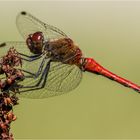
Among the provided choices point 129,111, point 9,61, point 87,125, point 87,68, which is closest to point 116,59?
point 129,111

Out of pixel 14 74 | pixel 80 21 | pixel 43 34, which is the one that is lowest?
pixel 14 74

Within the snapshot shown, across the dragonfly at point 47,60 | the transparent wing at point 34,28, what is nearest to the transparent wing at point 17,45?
the dragonfly at point 47,60

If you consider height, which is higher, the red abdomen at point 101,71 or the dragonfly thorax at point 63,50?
the dragonfly thorax at point 63,50

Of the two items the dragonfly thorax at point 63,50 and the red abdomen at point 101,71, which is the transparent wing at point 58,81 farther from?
the red abdomen at point 101,71

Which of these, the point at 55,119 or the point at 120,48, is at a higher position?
the point at 120,48

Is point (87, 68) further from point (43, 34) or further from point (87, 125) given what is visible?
point (87, 125)

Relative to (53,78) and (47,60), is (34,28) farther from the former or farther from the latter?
(53,78)
